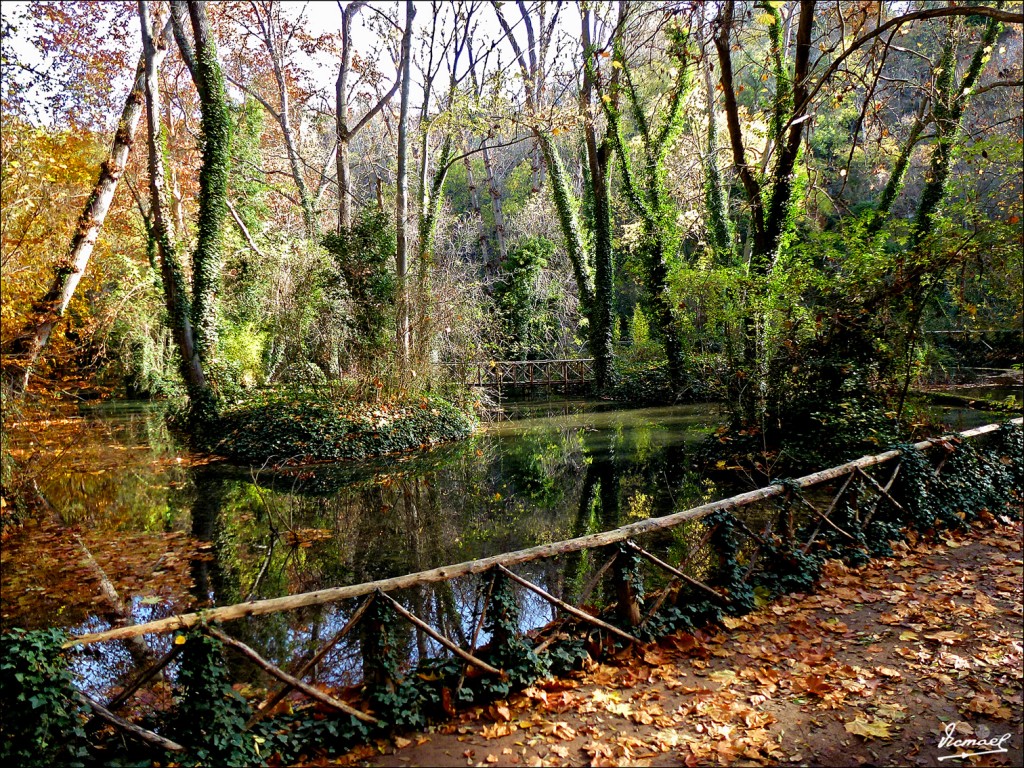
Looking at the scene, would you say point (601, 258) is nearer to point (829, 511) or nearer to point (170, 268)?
point (170, 268)

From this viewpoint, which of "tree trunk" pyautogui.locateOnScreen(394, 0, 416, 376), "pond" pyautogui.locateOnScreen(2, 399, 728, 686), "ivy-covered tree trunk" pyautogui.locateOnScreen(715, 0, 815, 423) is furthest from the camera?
"tree trunk" pyautogui.locateOnScreen(394, 0, 416, 376)

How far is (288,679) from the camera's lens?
11.8ft

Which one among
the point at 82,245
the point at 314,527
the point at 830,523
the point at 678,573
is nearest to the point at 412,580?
the point at 678,573

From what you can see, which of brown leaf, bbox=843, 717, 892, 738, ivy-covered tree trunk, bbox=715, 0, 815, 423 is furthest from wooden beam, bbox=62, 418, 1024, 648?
ivy-covered tree trunk, bbox=715, 0, 815, 423

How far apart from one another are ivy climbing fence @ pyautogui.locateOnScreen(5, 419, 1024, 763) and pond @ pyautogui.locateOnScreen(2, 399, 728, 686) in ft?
0.70

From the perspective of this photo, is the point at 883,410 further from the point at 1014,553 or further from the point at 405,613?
the point at 405,613

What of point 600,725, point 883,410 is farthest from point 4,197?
point 883,410

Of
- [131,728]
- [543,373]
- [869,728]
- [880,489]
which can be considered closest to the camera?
[131,728]

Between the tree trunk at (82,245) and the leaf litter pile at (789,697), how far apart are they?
1000 centimetres

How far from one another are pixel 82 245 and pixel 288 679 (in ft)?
39.8

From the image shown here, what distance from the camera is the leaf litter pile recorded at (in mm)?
3391

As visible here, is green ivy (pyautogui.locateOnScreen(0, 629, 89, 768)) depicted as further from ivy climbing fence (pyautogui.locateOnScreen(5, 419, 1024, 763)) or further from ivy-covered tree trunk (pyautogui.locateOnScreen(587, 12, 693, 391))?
ivy-covered tree trunk (pyautogui.locateOnScreen(587, 12, 693, 391))

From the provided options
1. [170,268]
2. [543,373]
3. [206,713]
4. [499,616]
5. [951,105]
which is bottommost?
[206,713]

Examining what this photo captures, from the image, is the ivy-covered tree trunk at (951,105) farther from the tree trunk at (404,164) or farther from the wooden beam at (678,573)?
the tree trunk at (404,164)
